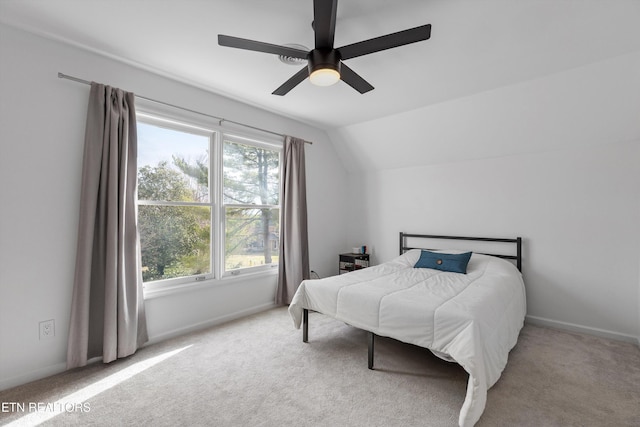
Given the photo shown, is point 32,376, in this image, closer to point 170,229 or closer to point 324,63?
point 170,229

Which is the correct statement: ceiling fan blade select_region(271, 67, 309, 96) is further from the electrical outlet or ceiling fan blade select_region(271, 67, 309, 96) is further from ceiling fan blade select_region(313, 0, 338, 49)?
the electrical outlet

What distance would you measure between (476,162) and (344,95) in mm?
1957

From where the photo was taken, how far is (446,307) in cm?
213

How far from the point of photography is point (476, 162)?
3.89m

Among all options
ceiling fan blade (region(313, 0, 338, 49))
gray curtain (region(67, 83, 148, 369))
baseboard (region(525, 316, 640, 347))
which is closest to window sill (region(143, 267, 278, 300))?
gray curtain (region(67, 83, 148, 369))

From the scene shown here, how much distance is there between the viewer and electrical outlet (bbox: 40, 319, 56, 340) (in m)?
2.26

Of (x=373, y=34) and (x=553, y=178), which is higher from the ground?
(x=373, y=34)

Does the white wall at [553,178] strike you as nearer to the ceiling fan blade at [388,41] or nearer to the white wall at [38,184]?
the ceiling fan blade at [388,41]

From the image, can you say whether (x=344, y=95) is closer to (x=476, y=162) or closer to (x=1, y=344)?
(x=476, y=162)

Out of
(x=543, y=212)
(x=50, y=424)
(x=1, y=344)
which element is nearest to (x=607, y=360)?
(x=543, y=212)

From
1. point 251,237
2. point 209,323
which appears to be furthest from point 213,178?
point 209,323

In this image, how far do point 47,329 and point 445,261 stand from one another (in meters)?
3.70

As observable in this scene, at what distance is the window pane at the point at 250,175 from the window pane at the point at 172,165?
0.28m

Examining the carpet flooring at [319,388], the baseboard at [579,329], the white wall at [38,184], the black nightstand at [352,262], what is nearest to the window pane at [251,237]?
the carpet flooring at [319,388]
